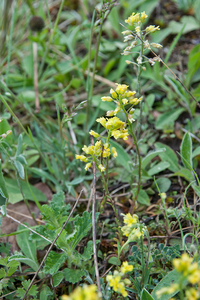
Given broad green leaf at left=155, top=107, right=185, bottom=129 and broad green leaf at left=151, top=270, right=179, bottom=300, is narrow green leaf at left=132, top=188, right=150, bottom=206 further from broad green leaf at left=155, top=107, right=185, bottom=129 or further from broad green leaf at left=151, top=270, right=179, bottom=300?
broad green leaf at left=155, top=107, right=185, bottom=129

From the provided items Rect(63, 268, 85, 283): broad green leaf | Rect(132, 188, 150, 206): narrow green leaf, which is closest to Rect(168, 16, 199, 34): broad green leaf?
Rect(132, 188, 150, 206): narrow green leaf

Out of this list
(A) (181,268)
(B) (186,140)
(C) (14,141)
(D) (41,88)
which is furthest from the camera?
(D) (41,88)

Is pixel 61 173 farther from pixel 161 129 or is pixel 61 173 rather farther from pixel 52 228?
pixel 161 129

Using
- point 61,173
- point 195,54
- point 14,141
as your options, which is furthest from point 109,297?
point 195,54

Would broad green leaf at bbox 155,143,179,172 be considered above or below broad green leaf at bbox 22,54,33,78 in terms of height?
below

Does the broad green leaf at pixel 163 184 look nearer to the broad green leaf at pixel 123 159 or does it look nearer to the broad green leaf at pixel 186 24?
the broad green leaf at pixel 123 159

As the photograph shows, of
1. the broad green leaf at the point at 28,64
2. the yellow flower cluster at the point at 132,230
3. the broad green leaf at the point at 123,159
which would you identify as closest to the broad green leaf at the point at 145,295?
the yellow flower cluster at the point at 132,230
